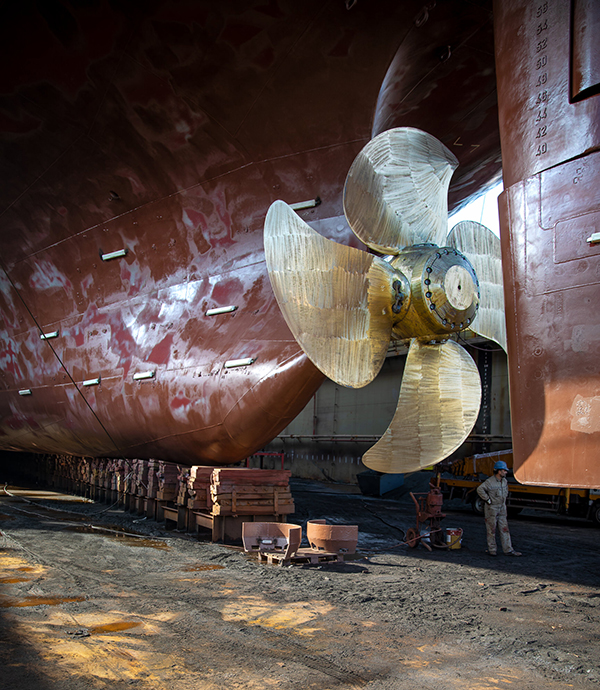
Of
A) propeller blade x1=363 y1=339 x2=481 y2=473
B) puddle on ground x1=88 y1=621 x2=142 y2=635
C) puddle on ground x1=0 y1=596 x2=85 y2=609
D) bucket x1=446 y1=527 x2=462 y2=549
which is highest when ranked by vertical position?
propeller blade x1=363 y1=339 x2=481 y2=473

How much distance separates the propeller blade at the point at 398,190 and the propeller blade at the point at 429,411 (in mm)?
1086

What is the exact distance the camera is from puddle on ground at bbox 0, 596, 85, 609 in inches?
158

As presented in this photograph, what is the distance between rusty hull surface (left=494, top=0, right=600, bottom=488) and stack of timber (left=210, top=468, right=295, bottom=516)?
388 centimetres

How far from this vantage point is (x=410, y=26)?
5.58 metres

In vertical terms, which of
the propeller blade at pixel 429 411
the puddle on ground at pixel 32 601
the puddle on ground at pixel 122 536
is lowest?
the puddle on ground at pixel 122 536

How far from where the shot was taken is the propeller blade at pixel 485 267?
6.07 m

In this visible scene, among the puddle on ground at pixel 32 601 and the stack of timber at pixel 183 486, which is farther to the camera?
the stack of timber at pixel 183 486

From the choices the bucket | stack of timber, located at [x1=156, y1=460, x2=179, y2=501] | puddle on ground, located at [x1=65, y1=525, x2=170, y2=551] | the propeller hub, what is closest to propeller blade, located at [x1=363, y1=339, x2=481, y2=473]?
the propeller hub

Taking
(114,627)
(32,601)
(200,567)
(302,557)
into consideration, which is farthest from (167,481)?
(114,627)

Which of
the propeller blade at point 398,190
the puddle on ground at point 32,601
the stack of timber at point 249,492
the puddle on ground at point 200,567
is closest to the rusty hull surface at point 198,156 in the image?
the stack of timber at point 249,492

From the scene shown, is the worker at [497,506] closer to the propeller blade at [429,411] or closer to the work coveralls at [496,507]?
the work coveralls at [496,507]

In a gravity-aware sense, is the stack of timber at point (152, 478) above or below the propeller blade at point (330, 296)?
below

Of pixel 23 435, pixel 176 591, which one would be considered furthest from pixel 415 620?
pixel 23 435

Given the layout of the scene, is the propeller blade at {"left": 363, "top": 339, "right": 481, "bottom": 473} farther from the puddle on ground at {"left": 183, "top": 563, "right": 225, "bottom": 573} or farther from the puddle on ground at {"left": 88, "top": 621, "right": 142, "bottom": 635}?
the puddle on ground at {"left": 88, "top": 621, "right": 142, "bottom": 635}
